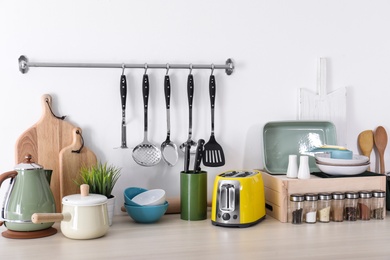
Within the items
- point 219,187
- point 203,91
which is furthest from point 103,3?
point 219,187

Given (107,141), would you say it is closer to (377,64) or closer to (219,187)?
(219,187)

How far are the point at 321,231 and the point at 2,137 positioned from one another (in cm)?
118

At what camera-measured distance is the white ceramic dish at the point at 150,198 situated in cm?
183

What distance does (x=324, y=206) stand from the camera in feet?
6.12

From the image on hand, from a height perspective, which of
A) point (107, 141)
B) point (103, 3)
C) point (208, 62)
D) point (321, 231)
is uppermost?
point (103, 3)

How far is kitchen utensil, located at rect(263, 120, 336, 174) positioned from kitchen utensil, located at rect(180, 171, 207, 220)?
0.33 meters

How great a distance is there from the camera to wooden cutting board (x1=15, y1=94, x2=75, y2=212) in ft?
6.18

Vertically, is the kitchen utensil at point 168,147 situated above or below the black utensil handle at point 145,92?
below

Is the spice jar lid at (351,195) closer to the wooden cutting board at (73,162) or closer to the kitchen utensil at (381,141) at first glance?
the kitchen utensil at (381,141)

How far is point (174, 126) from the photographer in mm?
2045

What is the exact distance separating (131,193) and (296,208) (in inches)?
23.5

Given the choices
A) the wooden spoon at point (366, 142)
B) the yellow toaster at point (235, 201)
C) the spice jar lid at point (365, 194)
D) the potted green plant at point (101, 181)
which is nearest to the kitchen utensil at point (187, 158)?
the yellow toaster at point (235, 201)

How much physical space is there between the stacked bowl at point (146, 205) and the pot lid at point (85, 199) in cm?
17

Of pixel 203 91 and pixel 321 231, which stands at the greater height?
pixel 203 91
